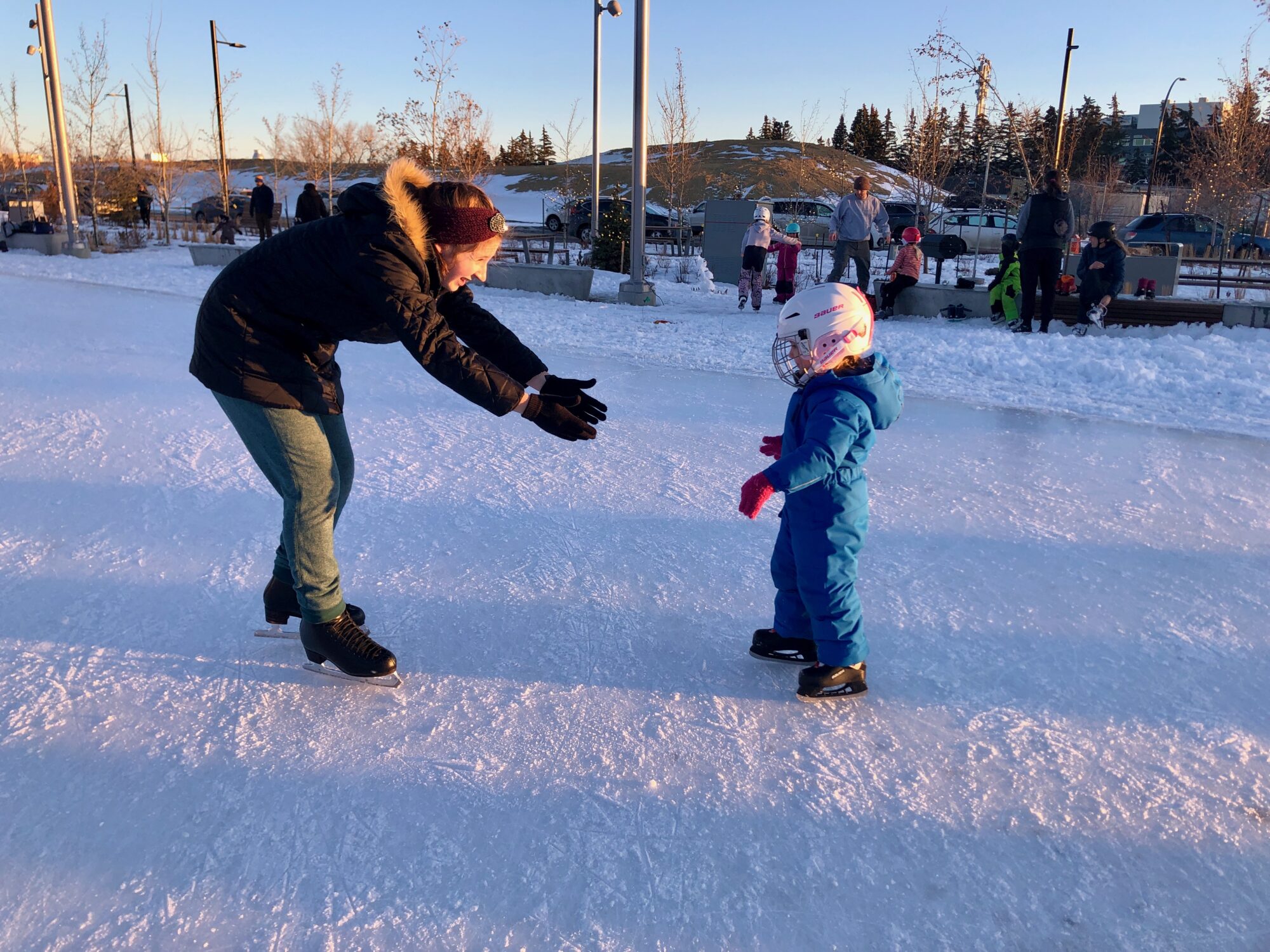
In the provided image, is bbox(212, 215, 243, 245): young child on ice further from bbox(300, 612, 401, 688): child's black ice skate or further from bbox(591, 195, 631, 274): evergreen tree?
bbox(300, 612, 401, 688): child's black ice skate

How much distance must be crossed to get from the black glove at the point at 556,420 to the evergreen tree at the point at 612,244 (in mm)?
13110

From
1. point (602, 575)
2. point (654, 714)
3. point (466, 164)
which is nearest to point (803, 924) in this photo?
point (654, 714)

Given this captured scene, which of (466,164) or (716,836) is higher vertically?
(466,164)

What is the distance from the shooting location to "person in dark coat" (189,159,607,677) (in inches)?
82.7

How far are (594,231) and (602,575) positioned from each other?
43.4 ft

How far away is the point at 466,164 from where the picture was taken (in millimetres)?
18781

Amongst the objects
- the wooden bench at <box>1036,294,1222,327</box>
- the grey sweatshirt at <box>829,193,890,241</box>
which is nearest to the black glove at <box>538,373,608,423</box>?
the wooden bench at <box>1036,294,1222,327</box>

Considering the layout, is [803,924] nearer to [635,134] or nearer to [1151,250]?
[635,134]

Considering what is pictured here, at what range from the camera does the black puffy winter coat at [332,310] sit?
2078 mm

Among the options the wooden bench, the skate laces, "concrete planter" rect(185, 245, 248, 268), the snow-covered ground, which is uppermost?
"concrete planter" rect(185, 245, 248, 268)

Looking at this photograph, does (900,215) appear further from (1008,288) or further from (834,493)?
(834,493)

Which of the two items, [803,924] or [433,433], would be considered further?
[433,433]

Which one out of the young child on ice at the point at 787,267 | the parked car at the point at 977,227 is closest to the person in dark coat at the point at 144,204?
the young child on ice at the point at 787,267

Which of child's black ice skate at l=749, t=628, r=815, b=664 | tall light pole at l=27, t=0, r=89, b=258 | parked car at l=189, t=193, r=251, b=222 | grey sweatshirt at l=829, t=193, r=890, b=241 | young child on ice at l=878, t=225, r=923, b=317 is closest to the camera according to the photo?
child's black ice skate at l=749, t=628, r=815, b=664
